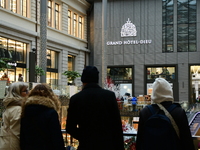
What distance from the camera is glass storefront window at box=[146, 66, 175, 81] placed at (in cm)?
3453

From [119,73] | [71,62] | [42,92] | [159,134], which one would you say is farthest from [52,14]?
[159,134]

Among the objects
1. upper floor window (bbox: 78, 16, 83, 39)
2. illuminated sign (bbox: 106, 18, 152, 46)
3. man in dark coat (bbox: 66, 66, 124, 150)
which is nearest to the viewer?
man in dark coat (bbox: 66, 66, 124, 150)

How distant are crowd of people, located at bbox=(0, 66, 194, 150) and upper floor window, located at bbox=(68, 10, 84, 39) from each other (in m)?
30.8

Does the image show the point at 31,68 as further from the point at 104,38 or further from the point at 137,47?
the point at 137,47

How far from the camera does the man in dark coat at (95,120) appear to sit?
329 centimetres

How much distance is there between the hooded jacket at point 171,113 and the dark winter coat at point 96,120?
279 mm

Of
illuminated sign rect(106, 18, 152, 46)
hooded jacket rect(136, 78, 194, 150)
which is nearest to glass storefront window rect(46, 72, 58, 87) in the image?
illuminated sign rect(106, 18, 152, 46)

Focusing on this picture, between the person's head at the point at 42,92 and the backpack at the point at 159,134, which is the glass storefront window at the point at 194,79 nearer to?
the person's head at the point at 42,92

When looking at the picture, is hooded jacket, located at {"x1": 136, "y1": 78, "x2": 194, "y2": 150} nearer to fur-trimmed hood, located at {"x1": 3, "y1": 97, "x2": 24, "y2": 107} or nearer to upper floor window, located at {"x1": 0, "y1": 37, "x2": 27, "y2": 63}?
fur-trimmed hood, located at {"x1": 3, "y1": 97, "x2": 24, "y2": 107}

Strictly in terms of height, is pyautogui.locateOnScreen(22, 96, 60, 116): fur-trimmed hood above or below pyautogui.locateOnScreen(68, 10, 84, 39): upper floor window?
below

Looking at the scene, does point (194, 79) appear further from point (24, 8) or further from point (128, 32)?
point (24, 8)

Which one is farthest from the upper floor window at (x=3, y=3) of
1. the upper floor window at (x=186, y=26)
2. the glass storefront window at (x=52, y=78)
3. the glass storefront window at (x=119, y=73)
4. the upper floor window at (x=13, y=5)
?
the upper floor window at (x=186, y=26)

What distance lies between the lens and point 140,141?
3168 mm

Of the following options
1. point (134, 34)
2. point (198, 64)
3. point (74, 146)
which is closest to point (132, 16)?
point (134, 34)
